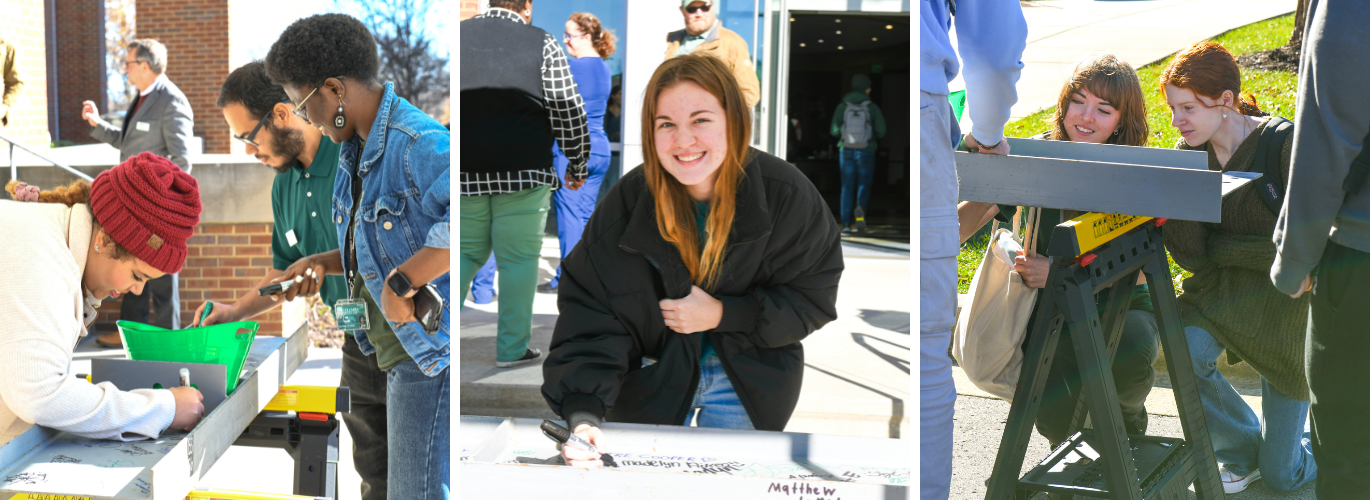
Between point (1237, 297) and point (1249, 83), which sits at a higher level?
point (1249, 83)

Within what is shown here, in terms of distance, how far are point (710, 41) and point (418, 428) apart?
0.99m

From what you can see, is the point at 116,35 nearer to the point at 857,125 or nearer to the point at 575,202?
the point at 857,125

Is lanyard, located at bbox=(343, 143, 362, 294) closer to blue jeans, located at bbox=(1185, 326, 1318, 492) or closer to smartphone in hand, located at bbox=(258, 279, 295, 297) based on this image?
smartphone in hand, located at bbox=(258, 279, 295, 297)

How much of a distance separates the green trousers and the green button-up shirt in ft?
1.52

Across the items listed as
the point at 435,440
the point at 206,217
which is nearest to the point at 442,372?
the point at 435,440

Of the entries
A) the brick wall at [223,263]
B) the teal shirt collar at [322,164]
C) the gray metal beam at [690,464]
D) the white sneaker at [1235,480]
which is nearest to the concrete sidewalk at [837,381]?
the teal shirt collar at [322,164]

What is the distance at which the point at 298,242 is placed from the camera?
2334 mm

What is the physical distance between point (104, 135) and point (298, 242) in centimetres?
298

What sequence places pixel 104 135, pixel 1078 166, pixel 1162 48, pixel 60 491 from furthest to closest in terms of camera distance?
pixel 104 135
pixel 1162 48
pixel 1078 166
pixel 60 491

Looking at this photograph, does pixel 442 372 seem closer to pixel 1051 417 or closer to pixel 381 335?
pixel 381 335

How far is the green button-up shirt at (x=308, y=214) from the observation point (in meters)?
2.30

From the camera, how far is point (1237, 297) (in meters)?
2.24

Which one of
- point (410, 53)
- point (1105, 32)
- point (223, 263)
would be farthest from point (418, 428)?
point (410, 53)

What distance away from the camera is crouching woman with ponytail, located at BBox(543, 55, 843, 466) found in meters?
1.53
